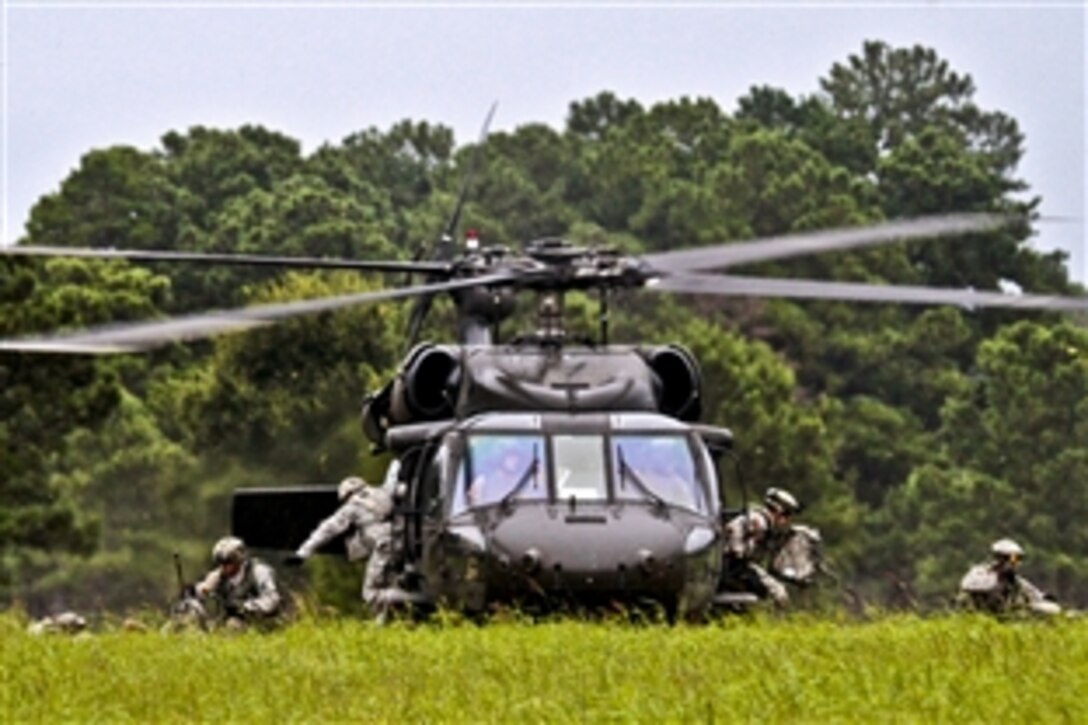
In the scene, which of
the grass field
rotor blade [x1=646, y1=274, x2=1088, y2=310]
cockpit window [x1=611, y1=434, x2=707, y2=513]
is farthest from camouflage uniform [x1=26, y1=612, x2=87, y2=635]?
rotor blade [x1=646, y1=274, x2=1088, y2=310]

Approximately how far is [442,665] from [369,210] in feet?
237

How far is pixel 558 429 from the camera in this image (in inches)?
890

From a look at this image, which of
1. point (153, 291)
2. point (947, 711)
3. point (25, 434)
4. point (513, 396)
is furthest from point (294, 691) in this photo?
point (153, 291)

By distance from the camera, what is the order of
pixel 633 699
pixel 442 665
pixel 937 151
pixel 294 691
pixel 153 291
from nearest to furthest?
pixel 633 699
pixel 294 691
pixel 442 665
pixel 153 291
pixel 937 151

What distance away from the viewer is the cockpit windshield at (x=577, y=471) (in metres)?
22.2

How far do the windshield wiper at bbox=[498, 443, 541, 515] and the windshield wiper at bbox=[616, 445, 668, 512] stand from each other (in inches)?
21.6

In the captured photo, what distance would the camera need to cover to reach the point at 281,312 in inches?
825

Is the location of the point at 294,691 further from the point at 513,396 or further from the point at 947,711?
the point at 513,396

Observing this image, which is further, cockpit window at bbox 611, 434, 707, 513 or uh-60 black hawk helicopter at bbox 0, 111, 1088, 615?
cockpit window at bbox 611, 434, 707, 513

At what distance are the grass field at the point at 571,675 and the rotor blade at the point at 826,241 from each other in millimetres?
2285

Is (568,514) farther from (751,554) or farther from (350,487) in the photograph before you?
(350,487)

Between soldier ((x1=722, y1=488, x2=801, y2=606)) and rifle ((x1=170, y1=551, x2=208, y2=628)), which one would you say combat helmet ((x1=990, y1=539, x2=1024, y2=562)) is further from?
rifle ((x1=170, y1=551, x2=208, y2=628))

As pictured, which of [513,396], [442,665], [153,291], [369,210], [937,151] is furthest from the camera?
[937,151]

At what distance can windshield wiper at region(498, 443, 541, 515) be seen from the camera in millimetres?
22078
